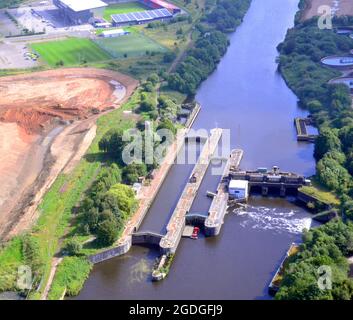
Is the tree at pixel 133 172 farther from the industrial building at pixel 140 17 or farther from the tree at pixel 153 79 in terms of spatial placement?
the industrial building at pixel 140 17

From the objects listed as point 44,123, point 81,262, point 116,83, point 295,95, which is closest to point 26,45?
point 116,83

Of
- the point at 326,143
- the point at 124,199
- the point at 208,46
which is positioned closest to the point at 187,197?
the point at 124,199

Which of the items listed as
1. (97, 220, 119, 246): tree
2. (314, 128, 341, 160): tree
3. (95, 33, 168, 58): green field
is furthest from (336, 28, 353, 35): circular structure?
(97, 220, 119, 246): tree

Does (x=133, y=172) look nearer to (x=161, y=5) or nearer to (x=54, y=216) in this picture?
(x=54, y=216)

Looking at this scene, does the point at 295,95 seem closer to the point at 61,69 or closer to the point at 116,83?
the point at 116,83

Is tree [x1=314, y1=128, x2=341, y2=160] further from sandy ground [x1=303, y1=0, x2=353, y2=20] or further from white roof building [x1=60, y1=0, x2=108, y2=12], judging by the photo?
white roof building [x1=60, y1=0, x2=108, y2=12]
